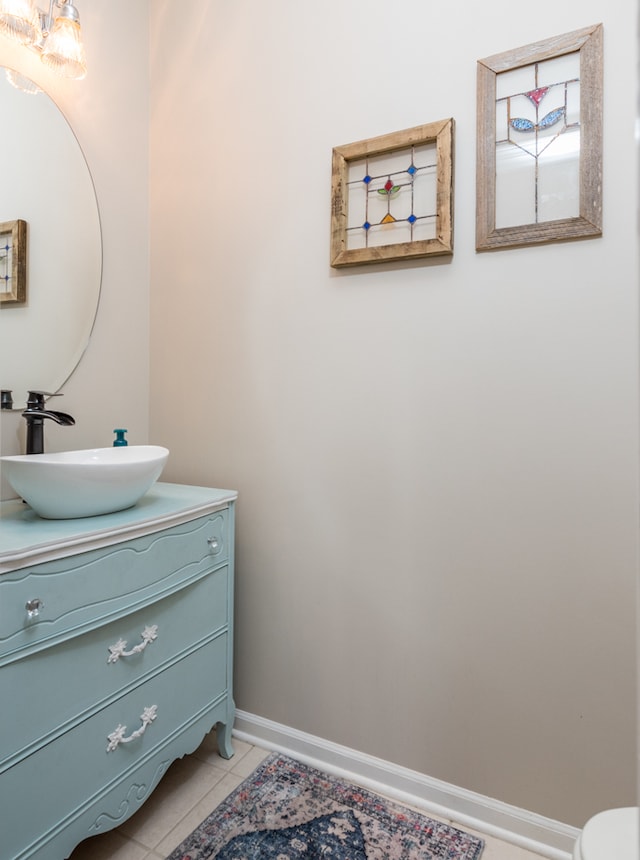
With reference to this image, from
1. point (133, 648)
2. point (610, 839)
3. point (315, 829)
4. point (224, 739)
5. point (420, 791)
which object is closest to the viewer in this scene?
point (610, 839)

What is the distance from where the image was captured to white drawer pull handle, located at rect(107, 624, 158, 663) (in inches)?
47.9

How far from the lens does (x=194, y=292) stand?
186 centimetres

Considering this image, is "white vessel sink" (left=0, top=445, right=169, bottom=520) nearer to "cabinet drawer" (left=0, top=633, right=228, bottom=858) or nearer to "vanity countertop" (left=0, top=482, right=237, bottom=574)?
"vanity countertop" (left=0, top=482, right=237, bottom=574)

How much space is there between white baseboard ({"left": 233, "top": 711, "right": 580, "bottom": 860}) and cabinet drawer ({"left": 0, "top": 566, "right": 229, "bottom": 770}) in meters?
0.50

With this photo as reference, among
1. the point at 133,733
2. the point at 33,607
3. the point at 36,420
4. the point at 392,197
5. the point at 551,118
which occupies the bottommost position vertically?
the point at 133,733

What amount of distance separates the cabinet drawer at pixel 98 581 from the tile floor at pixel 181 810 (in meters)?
0.67

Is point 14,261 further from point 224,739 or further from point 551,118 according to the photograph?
point 224,739

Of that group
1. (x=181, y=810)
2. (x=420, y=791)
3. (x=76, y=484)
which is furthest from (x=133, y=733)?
(x=420, y=791)

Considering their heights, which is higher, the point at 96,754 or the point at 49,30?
the point at 49,30

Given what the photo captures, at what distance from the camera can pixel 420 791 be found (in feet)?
4.92

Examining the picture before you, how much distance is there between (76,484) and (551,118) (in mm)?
1509

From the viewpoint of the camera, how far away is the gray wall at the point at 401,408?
4.21ft

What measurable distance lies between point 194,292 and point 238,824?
5.57 feet

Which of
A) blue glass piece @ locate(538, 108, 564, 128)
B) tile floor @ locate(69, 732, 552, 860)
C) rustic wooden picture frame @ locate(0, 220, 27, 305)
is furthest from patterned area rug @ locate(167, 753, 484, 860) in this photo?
blue glass piece @ locate(538, 108, 564, 128)
